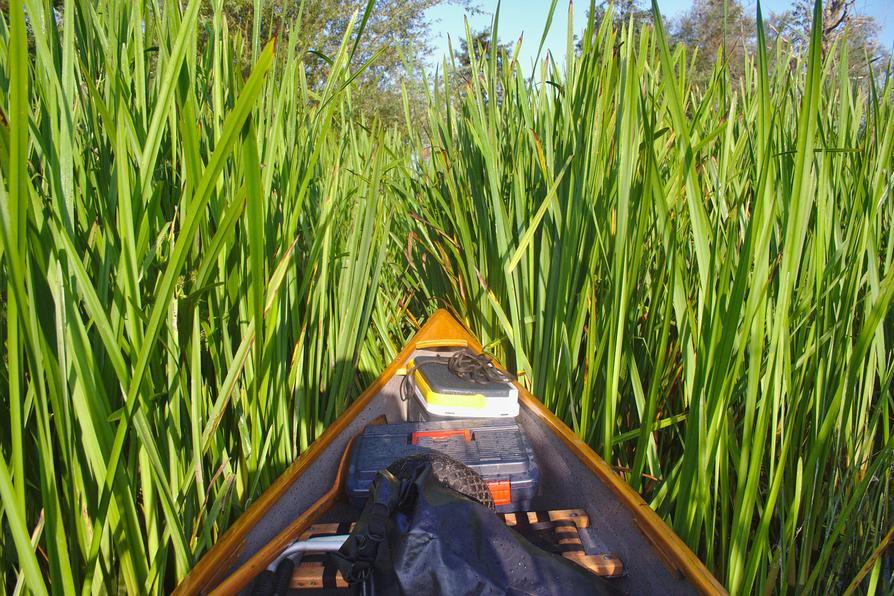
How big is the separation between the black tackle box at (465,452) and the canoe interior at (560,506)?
0.06m

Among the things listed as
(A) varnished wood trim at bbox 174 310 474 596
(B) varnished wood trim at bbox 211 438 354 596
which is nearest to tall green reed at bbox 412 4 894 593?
(A) varnished wood trim at bbox 174 310 474 596

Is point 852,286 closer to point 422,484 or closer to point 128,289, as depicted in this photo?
point 422,484

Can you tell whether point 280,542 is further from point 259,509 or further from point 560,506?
point 560,506

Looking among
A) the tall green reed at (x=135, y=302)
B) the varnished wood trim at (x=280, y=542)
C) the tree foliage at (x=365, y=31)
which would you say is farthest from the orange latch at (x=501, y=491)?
the tree foliage at (x=365, y=31)

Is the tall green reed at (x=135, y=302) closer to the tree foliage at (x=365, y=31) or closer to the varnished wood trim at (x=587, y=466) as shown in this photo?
the varnished wood trim at (x=587, y=466)

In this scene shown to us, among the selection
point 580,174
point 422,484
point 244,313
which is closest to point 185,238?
point 244,313

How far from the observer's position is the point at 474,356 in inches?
68.6

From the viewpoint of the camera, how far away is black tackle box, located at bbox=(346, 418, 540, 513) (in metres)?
1.27

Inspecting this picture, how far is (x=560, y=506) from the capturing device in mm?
1308

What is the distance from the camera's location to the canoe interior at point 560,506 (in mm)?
955

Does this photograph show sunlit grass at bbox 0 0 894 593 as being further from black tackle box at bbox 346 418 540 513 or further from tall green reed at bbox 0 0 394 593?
black tackle box at bbox 346 418 540 513

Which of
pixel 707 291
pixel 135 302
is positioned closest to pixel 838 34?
pixel 707 291

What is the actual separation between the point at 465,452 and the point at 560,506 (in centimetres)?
27

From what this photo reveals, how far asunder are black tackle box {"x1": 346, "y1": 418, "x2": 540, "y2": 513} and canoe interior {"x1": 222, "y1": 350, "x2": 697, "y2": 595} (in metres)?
0.06
